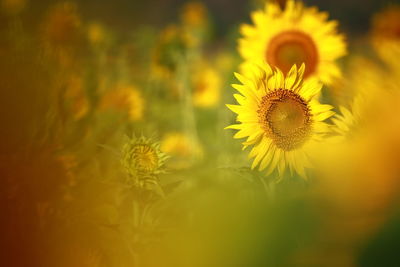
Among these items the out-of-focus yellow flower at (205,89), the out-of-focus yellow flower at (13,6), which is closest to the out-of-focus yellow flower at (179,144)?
the out-of-focus yellow flower at (205,89)

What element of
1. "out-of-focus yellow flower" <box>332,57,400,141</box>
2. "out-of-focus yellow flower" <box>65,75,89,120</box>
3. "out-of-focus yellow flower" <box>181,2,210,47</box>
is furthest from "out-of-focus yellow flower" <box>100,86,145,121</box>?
"out-of-focus yellow flower" <box>181,2,210,47</box>

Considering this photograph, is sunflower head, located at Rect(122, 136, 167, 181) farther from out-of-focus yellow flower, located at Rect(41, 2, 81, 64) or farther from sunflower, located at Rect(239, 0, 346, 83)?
out-of-focus yellow flower, located at Rect(41, 2, 81, 64)

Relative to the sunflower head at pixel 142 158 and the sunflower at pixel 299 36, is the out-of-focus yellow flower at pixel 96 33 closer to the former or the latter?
the sunflower at pixel 299 36

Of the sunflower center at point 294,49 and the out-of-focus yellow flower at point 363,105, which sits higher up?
the sunflower center at point 294,49

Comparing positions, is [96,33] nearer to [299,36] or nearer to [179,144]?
[179,144]

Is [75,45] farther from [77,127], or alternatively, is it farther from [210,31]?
[210,31]

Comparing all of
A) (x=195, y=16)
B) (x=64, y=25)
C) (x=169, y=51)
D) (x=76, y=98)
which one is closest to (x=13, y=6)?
(x=64, y=25)
